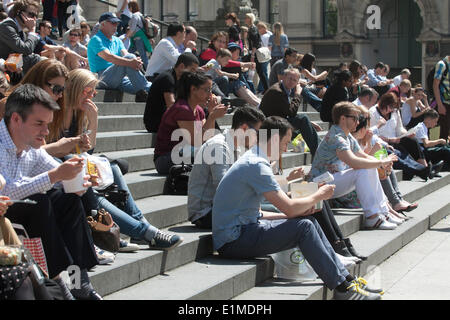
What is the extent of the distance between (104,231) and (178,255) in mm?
710

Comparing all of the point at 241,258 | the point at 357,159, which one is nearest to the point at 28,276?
the point at 241,258

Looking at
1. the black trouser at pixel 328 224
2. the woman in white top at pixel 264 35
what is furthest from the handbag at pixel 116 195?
the woman in white top at pixel 264 35

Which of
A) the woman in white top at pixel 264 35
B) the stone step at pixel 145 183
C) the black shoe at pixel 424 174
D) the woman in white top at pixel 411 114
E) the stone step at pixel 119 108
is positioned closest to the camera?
the stone step at pixel 145 183

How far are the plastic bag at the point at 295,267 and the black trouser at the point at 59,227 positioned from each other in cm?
184

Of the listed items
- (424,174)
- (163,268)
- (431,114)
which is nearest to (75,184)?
(163,268)

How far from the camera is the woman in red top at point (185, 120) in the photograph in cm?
805

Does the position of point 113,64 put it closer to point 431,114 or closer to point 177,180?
point 177,180

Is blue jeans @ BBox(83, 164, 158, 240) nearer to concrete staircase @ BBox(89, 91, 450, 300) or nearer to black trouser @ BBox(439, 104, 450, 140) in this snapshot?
concrete staircase @ BBox(89, 91, 450, 300)

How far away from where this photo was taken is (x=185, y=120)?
8.11 m

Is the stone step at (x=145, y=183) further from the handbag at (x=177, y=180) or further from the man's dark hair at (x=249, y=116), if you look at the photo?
the man's dark hair at (x=249, y=116)

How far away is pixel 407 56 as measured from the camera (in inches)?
1480

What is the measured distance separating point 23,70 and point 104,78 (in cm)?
178
